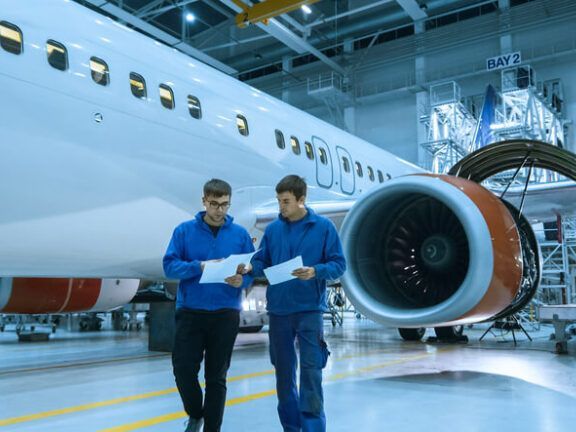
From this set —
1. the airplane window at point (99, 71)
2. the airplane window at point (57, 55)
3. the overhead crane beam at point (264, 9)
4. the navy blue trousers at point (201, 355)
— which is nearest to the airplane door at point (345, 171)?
the airplane window at point (99, 71)

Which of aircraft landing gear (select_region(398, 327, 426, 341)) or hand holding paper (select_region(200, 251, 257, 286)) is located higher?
hand holding paper (select_region(200, 251, 257, 286))

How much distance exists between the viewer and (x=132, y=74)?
5230mm

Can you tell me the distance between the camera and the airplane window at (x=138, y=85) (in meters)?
5.18

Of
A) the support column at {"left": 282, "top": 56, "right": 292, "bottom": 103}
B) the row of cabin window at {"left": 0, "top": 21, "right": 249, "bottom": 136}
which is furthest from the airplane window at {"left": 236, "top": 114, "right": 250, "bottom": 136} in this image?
the support column at {"left": 282, "top": 56, "right": 292, "bottom": 103}

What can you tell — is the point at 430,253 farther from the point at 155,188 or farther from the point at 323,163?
the point at 323,163

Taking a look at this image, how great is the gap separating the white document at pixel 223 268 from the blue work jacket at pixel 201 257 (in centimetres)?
9

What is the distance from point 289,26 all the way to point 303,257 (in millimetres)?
19252

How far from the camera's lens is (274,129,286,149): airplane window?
7.09m

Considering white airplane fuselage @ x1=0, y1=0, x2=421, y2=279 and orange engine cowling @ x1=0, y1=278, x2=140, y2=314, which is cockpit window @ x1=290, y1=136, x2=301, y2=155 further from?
orange engine cowling @ x1=0, y1=278, x2=140, y2=314

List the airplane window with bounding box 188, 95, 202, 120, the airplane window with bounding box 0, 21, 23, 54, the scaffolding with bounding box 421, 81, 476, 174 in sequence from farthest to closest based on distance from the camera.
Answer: the scaffolding with bounding box 421, 81, 476, 174 → the airplane window with bounding box 188, 95, 202, 120 → the airplane window with bounding box 0, 21, 23, 54

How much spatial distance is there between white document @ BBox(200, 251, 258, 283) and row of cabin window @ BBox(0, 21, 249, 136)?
2520 millimetres

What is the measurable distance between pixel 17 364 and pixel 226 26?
17.7 metres

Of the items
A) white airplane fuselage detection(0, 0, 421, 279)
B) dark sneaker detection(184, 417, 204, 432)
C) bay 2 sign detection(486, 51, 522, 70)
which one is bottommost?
dark sneaker detection(184, 417, 204, 432)

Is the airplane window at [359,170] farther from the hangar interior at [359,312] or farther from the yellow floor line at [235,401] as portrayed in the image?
the yellow floor line at [235,401]
